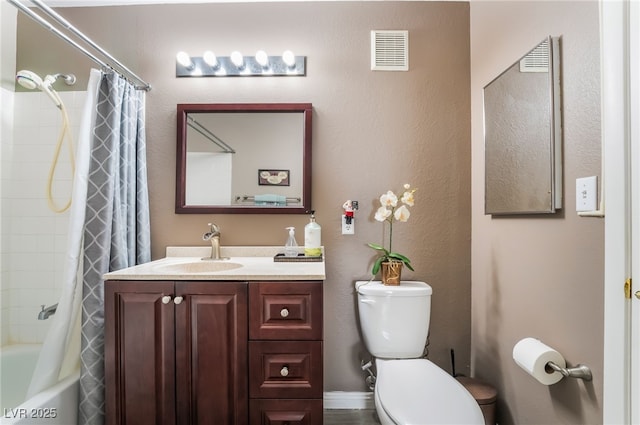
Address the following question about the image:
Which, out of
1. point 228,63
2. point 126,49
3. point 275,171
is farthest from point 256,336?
point 126,49

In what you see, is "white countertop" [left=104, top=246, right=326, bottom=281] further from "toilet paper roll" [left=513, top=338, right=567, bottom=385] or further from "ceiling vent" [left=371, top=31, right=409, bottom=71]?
"ceiling vent" [left=371, top=31, right=409, bottom=71]

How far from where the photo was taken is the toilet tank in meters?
1.53

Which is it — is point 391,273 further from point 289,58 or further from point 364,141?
point 289,58

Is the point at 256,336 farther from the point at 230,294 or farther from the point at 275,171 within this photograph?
the point at 275,171

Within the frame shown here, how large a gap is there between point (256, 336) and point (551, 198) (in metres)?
1.32

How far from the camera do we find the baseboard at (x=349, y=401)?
177 cm

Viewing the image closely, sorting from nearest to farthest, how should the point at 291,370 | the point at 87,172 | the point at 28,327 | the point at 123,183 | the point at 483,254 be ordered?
the point at 291,370 < the point at 87,172 < the point at 123,183 < the point at 483,254 < the point at 28,327

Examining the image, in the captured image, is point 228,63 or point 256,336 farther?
point 228,63

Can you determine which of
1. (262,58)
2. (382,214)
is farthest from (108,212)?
(382,214)

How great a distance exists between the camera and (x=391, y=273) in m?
1.62

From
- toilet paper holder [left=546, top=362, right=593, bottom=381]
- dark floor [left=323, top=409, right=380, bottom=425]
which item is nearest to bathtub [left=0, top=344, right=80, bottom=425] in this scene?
dark floor [left=323, top=409, right=380, bottom=425]

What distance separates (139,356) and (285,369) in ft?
2.04

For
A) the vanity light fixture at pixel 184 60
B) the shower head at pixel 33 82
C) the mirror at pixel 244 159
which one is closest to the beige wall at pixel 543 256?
the mirror at pixel 244 159

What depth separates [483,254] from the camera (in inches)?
66.4
